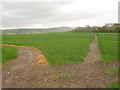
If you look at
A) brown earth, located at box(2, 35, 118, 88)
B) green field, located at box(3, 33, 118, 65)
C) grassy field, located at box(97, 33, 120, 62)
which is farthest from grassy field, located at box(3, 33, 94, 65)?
grassy field, located at box(97, 33, 120, 62)

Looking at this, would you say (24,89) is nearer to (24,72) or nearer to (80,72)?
(24,72)

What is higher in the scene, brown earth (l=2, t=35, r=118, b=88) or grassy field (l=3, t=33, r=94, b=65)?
grassy field (l=3, t=33, r=94, b=65)

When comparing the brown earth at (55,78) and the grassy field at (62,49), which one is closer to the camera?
the brown earth at (55,78)

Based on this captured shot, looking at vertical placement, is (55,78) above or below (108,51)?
below

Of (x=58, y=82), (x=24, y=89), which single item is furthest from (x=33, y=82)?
(x=58, y=82)

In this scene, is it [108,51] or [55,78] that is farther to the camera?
[108,51]

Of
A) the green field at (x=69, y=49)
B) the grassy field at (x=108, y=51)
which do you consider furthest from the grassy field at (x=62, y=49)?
the grassy field at (x=108, y=51)

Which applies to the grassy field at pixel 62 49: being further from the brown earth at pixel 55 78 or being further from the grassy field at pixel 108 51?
the grassy field at pixel 108 51

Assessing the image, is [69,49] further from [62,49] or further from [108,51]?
[108,51]

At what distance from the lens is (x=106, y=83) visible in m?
5.52

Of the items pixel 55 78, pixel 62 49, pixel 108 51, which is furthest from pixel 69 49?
pixel 55 78

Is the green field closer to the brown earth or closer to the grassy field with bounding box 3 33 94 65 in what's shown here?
the grassy field with bounding box 3 33 94 65

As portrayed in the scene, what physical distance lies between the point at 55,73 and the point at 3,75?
3.09m

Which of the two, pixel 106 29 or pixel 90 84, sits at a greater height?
pixel 106 29
